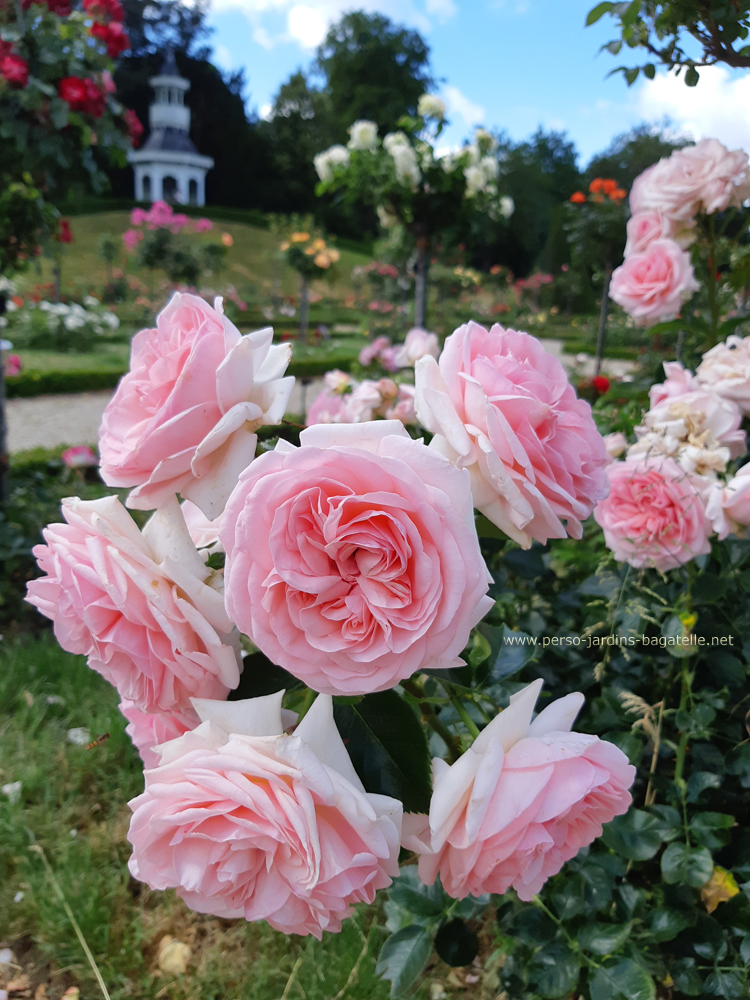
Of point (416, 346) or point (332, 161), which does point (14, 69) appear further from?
point (332, 161)

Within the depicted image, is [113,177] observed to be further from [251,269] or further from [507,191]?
[507,191]

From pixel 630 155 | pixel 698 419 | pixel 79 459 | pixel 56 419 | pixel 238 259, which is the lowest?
pixel 56 419

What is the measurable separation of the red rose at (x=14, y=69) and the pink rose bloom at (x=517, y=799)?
3149 mm

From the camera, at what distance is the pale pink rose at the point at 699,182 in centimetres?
138

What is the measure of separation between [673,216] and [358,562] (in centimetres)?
138

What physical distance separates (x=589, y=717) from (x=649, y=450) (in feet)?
1.88

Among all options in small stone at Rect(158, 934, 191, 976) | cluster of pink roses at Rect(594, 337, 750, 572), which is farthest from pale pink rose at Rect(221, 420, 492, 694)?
small stone at Rect(158, 934, 191, 976)

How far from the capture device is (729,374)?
3.54 ft

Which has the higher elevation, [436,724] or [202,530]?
[202,530]

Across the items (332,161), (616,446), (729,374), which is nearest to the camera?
(729,374)

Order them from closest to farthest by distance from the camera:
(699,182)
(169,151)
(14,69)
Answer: (699,182) < (14,69) < (169,151)

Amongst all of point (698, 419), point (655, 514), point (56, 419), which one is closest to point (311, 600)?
point (655, 514)

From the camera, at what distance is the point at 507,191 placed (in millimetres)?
28984

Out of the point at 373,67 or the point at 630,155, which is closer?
the point at 630,155
